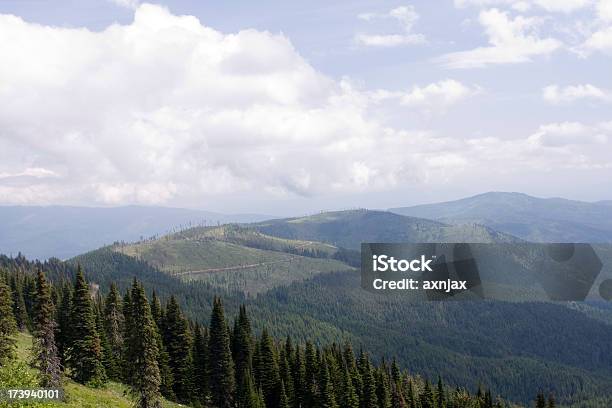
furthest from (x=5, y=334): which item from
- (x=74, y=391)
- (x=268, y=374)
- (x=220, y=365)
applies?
(x=268, y=374)

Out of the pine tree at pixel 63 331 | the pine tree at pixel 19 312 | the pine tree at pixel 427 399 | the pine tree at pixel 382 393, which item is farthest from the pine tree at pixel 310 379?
the pine tree at pixel 19 312

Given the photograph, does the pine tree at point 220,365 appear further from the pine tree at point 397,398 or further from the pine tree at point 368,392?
the pine tree at point 397,398

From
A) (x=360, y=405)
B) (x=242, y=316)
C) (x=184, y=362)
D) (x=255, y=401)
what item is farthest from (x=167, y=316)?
(x=360, y=405)

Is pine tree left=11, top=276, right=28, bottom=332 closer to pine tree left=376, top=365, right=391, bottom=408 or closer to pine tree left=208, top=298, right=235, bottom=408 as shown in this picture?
pine tree left=208, top=298, right=235, bottom=408

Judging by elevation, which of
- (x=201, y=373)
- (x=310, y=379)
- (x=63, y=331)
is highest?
(x=63, y=331)

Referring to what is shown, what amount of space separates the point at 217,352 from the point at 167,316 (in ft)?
36.2

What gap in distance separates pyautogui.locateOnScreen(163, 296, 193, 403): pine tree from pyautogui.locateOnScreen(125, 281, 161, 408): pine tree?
22289 mm

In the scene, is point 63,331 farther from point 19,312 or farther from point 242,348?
point 19,312

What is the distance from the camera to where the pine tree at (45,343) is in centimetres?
5856

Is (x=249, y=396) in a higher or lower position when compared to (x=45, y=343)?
lower

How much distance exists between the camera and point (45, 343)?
204 feet

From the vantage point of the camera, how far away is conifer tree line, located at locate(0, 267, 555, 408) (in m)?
67.8

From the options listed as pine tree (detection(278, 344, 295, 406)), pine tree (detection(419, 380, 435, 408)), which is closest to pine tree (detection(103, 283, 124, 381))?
pine tree (detection(278, 344, 295, 406))

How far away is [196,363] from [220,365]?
5992mm
